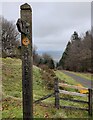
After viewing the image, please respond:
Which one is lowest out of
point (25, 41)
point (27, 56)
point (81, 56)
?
point (81, 56)

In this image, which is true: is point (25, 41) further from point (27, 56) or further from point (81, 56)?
point (81, 56)

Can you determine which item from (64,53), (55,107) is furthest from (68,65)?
(55,107)

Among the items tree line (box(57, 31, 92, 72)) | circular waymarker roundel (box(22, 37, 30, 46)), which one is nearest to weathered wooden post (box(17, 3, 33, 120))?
circular waymarker roundel (box(22, 37, 30, 46))

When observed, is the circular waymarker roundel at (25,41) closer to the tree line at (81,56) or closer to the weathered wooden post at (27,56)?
the weathered wooden post at (27,56)

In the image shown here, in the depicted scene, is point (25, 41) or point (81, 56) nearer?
point (25, 41)

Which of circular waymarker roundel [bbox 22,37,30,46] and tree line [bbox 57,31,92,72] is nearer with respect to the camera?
circular waymarker roundel [bbox 22,37,30,46]

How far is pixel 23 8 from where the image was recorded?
12.1ft

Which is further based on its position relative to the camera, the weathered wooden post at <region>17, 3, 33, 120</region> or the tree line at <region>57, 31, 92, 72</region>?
the tree line at <region>57, 31, 92, 72</region>

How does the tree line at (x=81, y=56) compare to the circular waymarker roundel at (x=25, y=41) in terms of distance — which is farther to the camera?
the tree line at (x=81, y=56)

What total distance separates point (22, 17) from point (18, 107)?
14.2ft

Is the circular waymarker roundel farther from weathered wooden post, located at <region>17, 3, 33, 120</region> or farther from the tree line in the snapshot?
the tree line

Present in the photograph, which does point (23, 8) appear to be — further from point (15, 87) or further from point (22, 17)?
point (15, 87)

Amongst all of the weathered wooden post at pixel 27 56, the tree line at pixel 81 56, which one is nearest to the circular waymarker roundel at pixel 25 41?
the weathered wooden post at pixel 27 56

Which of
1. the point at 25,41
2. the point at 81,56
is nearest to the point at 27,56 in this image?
the point at 25,41
